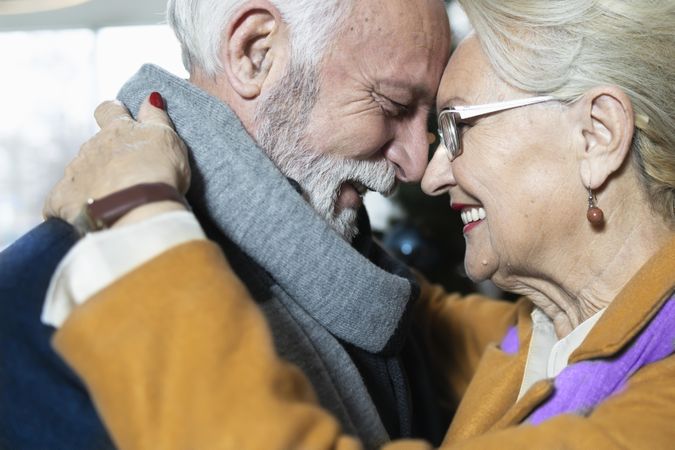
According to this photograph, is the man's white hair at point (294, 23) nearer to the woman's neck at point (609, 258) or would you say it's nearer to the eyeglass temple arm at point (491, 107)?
the eyeglass temple arm at point (491, 107)

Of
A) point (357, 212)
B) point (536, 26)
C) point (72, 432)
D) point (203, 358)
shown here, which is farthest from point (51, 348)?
point (536, 26)

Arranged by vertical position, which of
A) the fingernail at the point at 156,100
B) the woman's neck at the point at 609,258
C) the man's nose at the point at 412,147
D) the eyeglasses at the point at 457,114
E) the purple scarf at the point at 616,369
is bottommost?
the purple scarf at the point at 616,369

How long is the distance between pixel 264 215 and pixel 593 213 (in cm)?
55

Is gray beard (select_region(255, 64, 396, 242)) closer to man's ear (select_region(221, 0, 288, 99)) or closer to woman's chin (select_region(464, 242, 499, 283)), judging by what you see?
man's ear (select_region(221, 0, 288, 99))

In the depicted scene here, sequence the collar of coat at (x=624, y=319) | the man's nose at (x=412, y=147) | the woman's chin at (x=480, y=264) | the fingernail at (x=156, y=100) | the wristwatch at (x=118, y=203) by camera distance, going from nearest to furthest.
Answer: the wristwatch at (x=118, y=203) < the collar of coat at (x=624, y=319) < the fingernail at (x=156, y=100) < the woman's chin at (x=480, y=264) < the man's nose at (x=412, y=147)

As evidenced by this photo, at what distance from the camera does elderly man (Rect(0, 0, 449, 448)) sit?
1.30 m

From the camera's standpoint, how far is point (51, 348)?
3.56 feet

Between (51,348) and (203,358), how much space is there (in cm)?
26

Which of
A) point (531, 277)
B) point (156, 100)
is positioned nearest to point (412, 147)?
point (531, 277)

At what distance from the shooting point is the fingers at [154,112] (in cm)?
130

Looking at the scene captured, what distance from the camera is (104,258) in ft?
3.25

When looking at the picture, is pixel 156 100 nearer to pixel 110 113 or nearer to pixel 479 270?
pixel 110 113

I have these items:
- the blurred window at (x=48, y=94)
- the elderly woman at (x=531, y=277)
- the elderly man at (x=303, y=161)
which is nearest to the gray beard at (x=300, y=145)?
the elderly man at (x=303, y=161)

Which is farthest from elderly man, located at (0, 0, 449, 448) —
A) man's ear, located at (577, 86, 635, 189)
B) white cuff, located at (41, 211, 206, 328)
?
man's ear, located at (577, 86, 635, 189)
